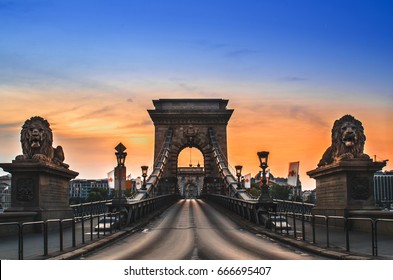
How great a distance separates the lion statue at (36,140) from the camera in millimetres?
22578

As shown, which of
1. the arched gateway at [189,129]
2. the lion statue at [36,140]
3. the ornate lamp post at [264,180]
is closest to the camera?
the lion statue at [36,140]

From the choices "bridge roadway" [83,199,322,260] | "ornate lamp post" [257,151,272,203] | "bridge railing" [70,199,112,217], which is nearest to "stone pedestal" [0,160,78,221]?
"bridge roadway" [83,199,322,260]

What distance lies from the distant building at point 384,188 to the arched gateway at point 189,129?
2570 inches

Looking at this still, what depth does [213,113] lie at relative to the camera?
96.8 m

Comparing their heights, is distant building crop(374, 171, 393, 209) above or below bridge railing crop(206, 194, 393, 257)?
above

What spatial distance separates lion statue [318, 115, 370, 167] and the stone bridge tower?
72402mm

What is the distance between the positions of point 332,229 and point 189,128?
74.5 meters

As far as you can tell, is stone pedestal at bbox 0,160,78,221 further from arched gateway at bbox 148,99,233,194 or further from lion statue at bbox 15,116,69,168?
arched gateway at bbox 148,99,233,194

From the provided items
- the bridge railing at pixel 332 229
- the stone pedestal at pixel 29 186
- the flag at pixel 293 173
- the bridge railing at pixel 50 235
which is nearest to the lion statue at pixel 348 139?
the bridge railing at pixel 332 229

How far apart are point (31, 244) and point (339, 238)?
9.05 meters

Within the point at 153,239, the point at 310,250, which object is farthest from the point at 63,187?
the point at 310,250

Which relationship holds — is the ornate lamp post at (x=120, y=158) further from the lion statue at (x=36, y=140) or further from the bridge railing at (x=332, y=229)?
the bridge railing at (x=332, y=229)

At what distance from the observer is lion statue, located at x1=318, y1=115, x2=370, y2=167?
22172mm
